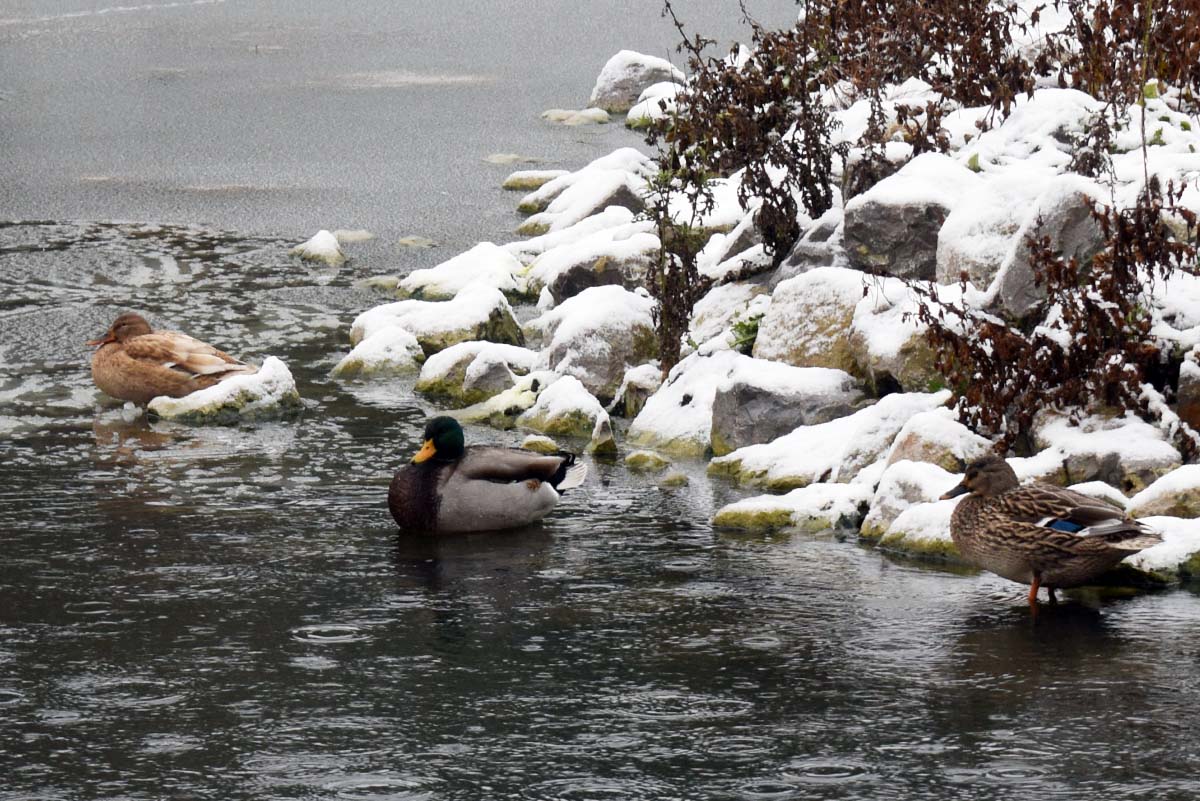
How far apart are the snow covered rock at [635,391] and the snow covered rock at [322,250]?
510 centimetres

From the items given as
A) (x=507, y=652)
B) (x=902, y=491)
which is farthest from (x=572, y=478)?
(x=507, y=652)

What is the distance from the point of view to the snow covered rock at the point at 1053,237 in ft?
32.8

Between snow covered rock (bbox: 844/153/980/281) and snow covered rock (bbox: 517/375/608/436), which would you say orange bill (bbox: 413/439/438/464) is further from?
snow covered rock (bbox: 844/153/980/281)

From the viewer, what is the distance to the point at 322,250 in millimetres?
16047

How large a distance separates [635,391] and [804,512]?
9.65ft

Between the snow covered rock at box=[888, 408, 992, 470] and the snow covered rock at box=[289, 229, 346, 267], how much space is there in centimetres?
802

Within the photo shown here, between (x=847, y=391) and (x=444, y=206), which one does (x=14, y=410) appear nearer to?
(x=847, y=391)

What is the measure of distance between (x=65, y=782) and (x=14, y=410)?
5.99m

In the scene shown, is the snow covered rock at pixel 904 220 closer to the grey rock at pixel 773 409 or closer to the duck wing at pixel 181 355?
the grey rock at pixel 773 409

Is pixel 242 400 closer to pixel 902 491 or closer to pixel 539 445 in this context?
pixel 539 445

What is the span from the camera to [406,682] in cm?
664

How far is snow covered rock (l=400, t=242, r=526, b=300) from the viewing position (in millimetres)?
14703

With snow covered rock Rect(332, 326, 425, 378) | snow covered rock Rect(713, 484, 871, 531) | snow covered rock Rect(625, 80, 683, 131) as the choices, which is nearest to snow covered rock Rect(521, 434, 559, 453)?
snow covered rock Rect(713, 484, 871, 531)

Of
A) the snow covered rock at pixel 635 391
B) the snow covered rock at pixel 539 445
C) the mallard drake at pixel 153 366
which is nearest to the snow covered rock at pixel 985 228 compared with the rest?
the snow covered rock at pixel 635 391
